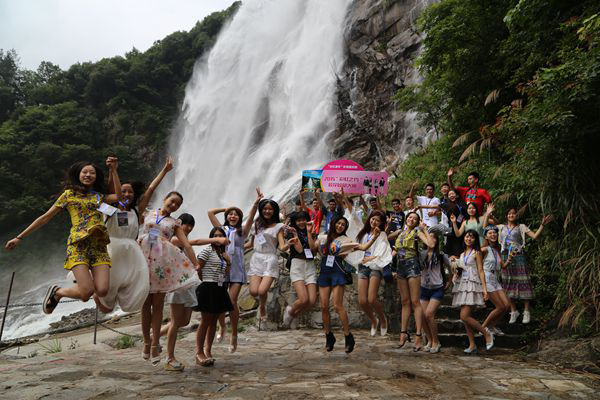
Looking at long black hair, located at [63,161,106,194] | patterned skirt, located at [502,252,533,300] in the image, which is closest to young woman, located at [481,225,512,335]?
patterned skirt, located at [502,252,533,300]

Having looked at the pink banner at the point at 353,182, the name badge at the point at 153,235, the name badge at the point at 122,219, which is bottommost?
the name badge at the point at 153,235

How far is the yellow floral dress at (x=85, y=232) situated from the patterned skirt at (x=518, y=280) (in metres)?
5.17

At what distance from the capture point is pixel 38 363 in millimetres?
4918

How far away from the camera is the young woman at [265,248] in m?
5.27

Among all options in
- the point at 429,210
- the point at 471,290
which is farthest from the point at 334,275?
the point at 429,210

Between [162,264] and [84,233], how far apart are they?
780 mm

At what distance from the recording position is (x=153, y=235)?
13.8 ft

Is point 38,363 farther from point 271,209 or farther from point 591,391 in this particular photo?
point 591,391

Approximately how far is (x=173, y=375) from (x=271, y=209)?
2.18 m

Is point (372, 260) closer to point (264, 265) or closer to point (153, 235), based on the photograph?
point (264, 265)

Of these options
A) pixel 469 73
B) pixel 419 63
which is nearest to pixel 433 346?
pixel 469 73

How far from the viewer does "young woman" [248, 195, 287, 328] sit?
17.3 feet

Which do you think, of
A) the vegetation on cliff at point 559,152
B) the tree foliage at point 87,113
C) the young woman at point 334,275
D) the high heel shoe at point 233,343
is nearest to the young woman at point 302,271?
the young woman at point 334,275

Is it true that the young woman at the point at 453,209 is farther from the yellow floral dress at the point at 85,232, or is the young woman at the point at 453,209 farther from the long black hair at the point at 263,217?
the yellow floral dress at the point at 85,232
